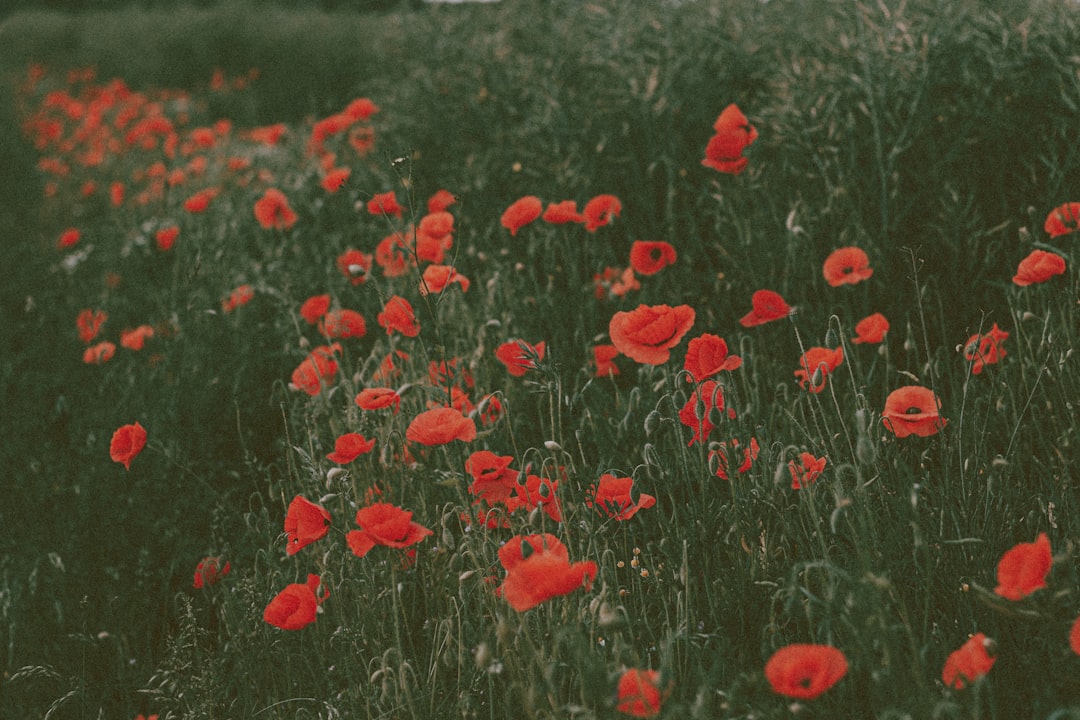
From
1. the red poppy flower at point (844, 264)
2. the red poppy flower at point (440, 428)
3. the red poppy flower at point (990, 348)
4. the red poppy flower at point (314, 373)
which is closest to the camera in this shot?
the red poppy flower at point (440, 428)

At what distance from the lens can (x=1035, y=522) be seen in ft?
5.19

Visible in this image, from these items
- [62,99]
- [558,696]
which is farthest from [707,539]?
[62,99]

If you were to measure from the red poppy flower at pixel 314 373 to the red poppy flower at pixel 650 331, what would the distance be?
0.82 meters

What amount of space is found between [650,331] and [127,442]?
1.15 metres

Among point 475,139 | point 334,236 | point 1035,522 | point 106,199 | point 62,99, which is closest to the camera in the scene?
point 1035,522

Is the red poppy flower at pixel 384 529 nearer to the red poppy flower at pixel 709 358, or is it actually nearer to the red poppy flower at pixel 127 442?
the red poppy flower at pixel 709 358

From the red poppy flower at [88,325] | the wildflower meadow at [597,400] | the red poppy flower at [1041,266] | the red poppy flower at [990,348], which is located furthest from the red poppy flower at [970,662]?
the red poppy flower at [88,325]

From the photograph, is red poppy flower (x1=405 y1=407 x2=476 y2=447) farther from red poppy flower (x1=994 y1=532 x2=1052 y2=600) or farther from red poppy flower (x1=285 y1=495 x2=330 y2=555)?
red poppy flower (x1=994 y1=532 x2=1052 y2=600)

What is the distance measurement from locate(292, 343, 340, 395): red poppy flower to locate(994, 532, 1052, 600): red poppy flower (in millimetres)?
1517

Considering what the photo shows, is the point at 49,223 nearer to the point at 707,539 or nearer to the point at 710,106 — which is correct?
the point at 710,106

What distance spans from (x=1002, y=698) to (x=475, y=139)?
10.8 feet

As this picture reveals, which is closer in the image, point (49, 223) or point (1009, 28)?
point (1009, 28)

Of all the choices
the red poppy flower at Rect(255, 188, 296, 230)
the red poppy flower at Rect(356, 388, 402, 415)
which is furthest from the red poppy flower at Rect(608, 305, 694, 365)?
the red poppy flower at Rect(255, 188, 296, 230)

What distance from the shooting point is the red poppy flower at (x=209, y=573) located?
1.99m
